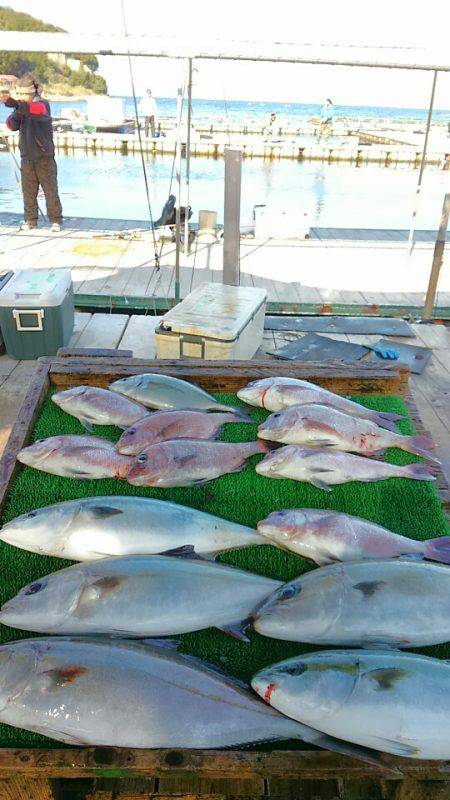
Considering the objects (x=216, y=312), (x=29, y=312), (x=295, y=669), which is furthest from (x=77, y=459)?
(x=29, y=312)

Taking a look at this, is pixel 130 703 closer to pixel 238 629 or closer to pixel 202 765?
pixel 202 765

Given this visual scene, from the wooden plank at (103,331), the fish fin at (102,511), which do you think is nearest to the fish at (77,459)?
the fish fin at (102,511)

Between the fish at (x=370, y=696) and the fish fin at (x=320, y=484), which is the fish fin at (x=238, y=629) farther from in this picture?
the fish fin at (x=320, y=484)

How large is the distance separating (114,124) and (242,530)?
43.5m

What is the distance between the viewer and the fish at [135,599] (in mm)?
1843

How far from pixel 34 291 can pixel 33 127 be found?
18.3ft

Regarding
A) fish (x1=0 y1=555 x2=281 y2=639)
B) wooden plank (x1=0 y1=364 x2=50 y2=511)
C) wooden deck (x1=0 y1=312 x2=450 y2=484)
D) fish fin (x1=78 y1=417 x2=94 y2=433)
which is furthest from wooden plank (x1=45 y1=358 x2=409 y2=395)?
fish (x1=0 y1=555 x2=281 y2=639)

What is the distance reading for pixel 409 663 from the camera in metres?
1.66

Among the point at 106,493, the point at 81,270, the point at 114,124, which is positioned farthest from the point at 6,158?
the point at 106,493

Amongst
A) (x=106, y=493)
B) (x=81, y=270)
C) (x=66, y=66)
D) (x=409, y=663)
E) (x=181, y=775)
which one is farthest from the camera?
(x=66, y=66)

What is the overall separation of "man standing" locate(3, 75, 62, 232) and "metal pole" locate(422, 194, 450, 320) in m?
6.61

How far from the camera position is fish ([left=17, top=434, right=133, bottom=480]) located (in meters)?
2.59

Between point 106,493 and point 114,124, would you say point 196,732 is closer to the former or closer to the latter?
point 106,493

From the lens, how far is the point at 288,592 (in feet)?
6.34
